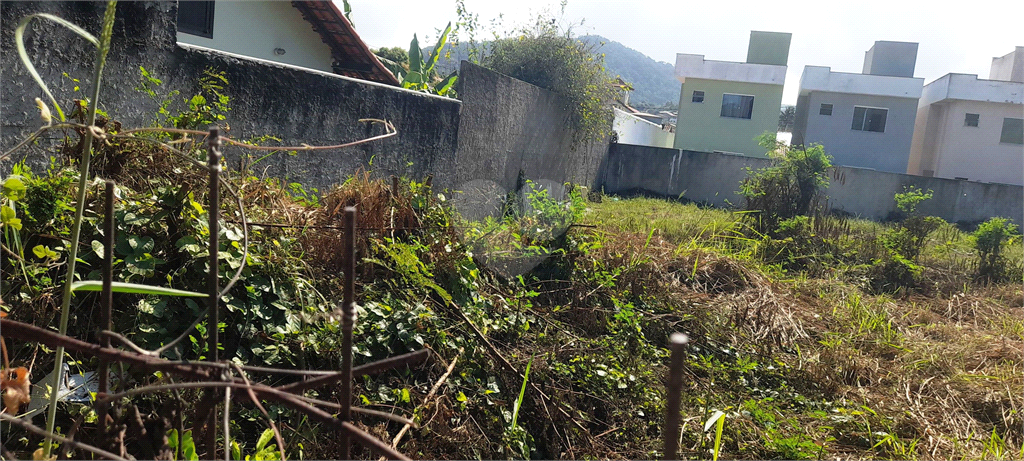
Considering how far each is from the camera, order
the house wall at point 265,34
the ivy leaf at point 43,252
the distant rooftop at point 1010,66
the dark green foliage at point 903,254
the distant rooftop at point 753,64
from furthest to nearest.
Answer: the distant rooftop at point 1010,66 < the distant rooftop at point 753,64 < the house wall at point 265,34 < the dark green foliage at point 903,254 < the ivy leaf at point 43,252

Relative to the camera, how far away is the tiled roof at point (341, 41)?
9023mm

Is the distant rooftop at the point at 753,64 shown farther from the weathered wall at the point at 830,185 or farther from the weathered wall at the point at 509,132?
the weathered wall at the point at 509,132

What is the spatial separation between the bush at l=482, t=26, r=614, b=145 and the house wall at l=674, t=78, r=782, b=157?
12884 mm

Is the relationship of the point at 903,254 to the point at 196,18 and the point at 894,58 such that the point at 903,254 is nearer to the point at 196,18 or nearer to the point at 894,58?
the point at 196,18

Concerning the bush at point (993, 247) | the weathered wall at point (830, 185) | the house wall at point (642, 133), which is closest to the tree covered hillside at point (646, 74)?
the house wall at point (642, 133)

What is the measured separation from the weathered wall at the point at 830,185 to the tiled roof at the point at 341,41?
18.2 ft

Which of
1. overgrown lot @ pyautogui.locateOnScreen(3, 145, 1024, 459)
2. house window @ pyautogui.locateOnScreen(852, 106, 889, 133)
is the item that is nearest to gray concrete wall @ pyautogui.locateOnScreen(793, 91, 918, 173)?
house window @ pyautogui.locateOnScreen(852, 106, 889, 133)

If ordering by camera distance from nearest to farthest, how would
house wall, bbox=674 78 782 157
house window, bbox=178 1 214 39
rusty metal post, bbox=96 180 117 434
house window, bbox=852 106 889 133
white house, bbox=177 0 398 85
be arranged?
rusty metal post, bbox=96 180 117 434 < house window, bbox=178 1 214 39 < white house, bbox=177 0 398 85 < house window, bbox=852 106 889 133 < house wall, bbox=674 78 782 157

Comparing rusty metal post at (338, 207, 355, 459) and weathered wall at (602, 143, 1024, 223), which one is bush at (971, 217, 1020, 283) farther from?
rusty metal post at (338, 207, 355, 459)

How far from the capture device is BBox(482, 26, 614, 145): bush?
28.1ft

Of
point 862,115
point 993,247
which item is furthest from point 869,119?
point 993,247

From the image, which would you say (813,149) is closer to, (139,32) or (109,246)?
(139,32)

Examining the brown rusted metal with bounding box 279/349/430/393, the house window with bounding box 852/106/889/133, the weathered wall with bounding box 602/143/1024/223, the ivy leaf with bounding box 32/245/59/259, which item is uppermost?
the house window with bounding box 852/106/889/133

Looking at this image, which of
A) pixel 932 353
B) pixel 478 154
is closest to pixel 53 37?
pixel 478 154
